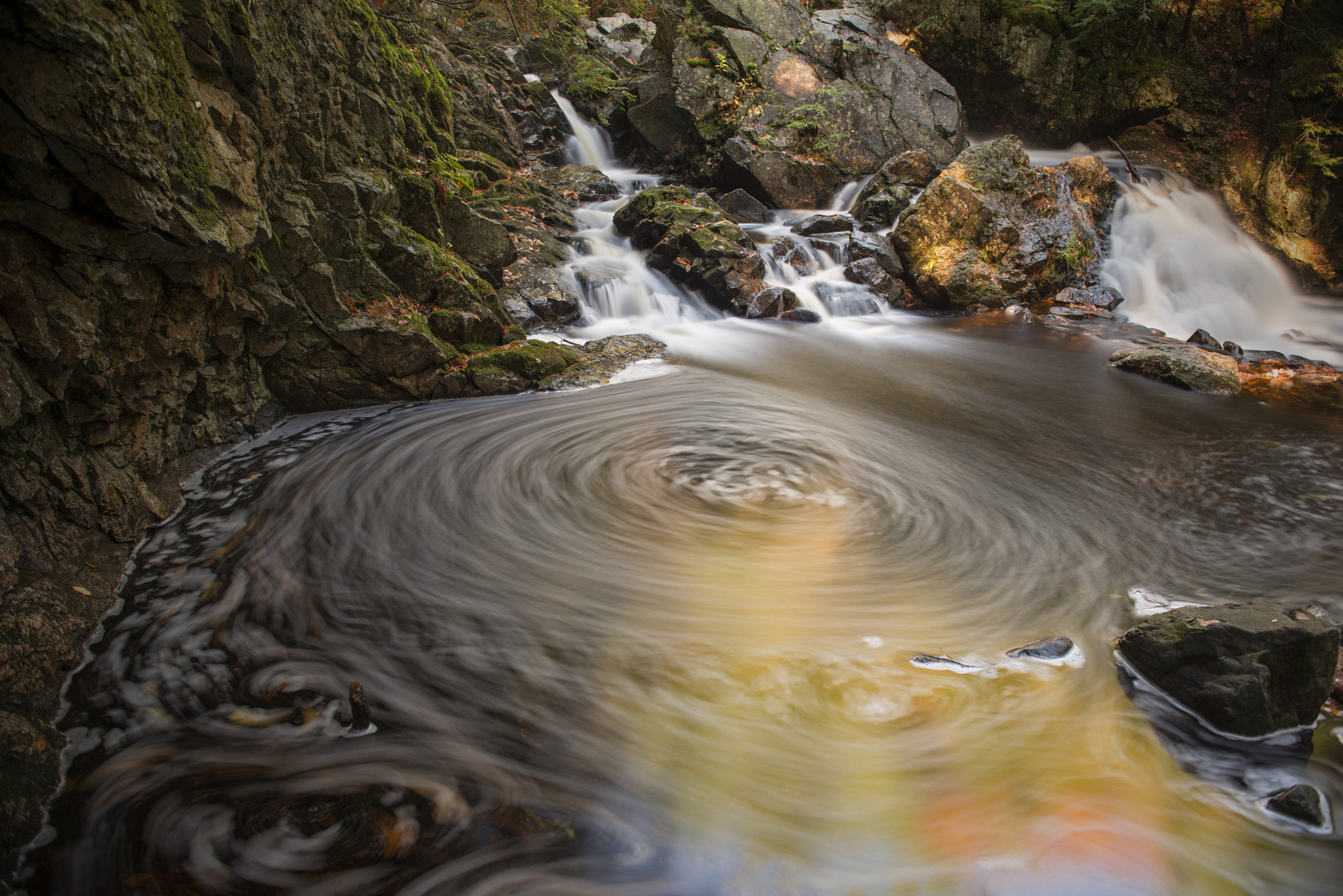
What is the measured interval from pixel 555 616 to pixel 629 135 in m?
15.7

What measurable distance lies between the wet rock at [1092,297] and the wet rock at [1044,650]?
33.8 ft

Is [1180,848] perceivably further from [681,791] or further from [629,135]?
[629,135]

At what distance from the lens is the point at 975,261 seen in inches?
450

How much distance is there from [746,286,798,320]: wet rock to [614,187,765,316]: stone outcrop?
11cm

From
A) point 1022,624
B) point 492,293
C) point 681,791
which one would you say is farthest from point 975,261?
point 681,791

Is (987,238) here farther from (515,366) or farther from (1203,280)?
(515,366)

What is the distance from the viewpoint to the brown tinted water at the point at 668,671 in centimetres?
223

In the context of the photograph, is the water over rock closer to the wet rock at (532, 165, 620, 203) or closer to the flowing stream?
the wet rock at (532, 165, 620, 203)

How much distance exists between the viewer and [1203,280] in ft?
38.7

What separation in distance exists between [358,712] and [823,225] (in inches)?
469

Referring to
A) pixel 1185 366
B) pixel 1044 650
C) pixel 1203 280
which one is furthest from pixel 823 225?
pixel 1044 650

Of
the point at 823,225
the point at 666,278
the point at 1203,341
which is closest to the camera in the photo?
the point at 1203,341

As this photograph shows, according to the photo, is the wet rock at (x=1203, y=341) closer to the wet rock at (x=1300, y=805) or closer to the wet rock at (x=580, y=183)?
the wet rock at (x=1300, y=805)

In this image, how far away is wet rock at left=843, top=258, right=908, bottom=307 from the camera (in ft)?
36.8
